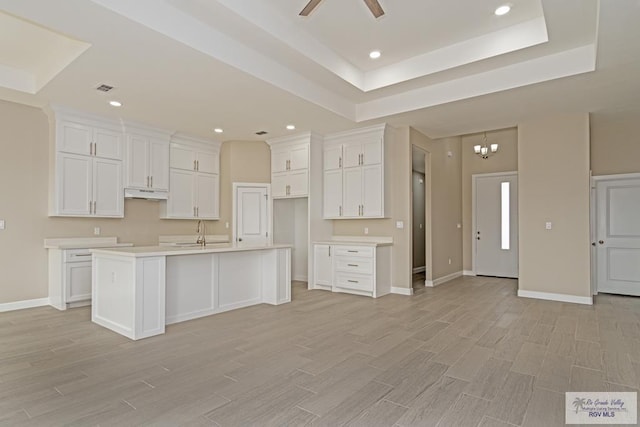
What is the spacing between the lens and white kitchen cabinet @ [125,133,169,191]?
19.2 feet

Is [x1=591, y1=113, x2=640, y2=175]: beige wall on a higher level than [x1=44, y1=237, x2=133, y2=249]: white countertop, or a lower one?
higher

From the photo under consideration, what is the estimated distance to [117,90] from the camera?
444 cm

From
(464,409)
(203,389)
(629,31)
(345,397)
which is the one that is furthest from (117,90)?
(629,31)

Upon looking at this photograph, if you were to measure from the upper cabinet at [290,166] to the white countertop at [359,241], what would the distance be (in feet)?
3.37

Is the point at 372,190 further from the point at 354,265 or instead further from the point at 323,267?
the point at 323,267

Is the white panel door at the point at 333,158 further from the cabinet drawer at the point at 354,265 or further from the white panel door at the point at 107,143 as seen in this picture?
the white panel door at the point at 107,143

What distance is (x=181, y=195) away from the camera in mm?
6621

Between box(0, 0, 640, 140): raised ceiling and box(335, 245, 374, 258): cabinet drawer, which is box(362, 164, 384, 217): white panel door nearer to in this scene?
box(335, 245, 374, 258): cabinet drawer

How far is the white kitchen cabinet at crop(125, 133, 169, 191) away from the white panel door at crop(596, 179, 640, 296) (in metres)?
7.74

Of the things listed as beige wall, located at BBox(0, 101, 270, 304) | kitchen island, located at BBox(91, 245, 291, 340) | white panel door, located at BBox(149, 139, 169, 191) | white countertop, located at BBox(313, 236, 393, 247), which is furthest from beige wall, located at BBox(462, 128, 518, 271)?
beige wall, located at BBox(0, 101, 270, 304)

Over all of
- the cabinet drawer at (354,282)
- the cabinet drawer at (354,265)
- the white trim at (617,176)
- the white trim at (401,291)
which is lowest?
the white trim at (401,291)

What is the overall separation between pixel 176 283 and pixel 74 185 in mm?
2499

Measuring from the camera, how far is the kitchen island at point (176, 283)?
3.72m

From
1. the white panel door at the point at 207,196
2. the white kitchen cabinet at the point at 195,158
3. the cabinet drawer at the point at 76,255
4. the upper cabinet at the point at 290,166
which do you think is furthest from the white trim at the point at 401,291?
the cabinet drawer at the point at 76,255
